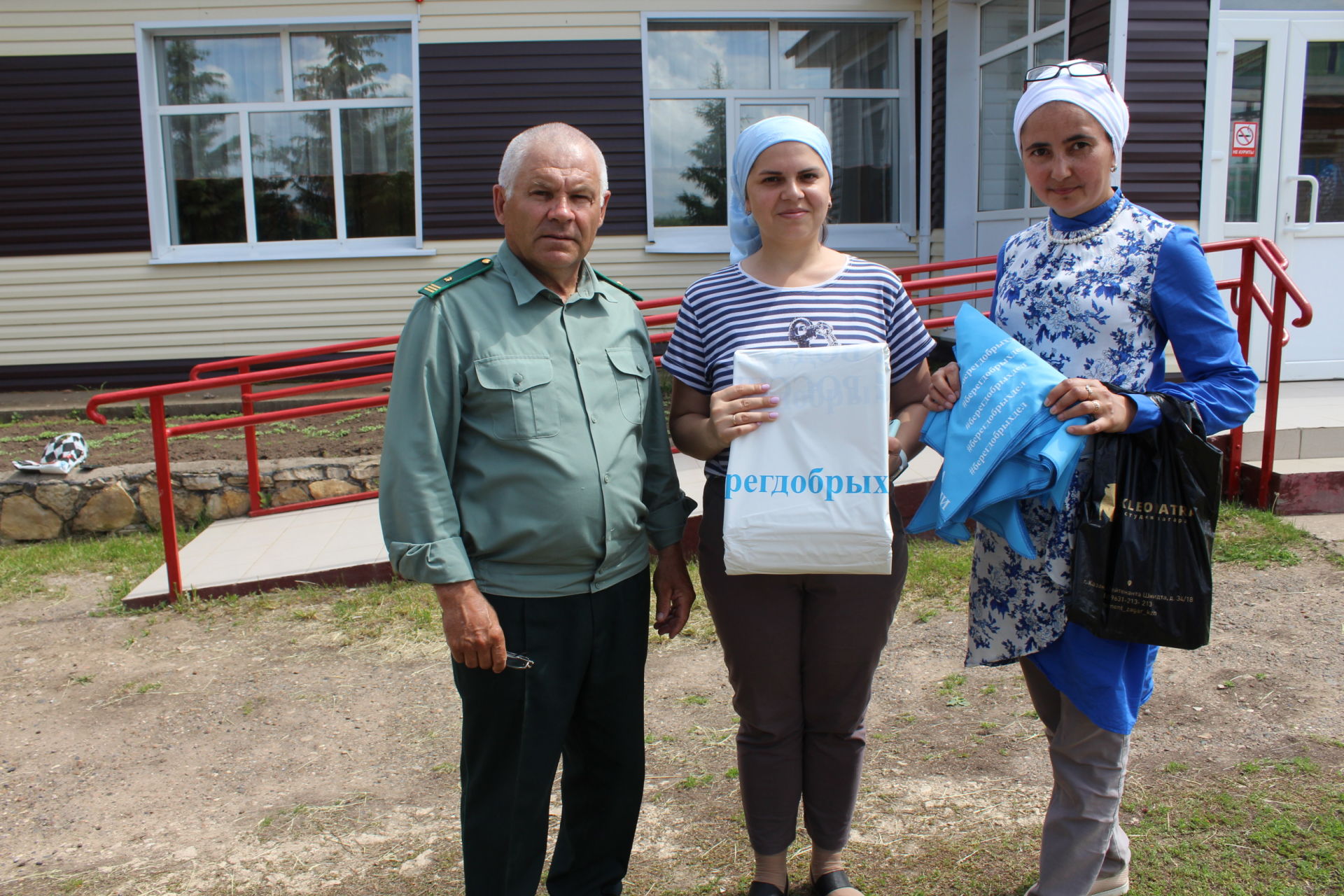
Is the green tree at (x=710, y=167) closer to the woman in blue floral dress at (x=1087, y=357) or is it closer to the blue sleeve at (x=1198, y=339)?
the woman in blue floral dress at (x=1087, y=357)

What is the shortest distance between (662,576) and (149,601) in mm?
3263

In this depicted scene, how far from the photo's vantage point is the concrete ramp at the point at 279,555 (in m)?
4.52

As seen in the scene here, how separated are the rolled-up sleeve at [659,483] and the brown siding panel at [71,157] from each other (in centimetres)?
833

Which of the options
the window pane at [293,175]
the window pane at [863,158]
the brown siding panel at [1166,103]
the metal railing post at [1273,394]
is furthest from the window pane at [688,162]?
the metal railing post at [1273,394]

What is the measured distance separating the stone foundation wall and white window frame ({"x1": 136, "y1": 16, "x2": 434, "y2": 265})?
11.8 ft

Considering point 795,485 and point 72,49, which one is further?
point 72,49

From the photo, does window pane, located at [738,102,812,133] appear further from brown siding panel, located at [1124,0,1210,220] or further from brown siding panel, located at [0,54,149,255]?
brown siding panel, located at [0,54,149,255]

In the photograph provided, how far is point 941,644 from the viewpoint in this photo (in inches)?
145

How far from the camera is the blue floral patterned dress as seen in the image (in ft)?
6.08

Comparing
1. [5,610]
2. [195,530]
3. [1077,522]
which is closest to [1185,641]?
[1077,522]

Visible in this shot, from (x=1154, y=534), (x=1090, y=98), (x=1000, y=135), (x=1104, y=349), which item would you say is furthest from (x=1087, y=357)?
(x=1000, y=135)

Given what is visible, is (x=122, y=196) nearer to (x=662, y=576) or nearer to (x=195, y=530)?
(x=195, y=530)

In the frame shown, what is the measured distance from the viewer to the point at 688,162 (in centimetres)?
902

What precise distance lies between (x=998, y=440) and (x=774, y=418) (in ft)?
1.39
